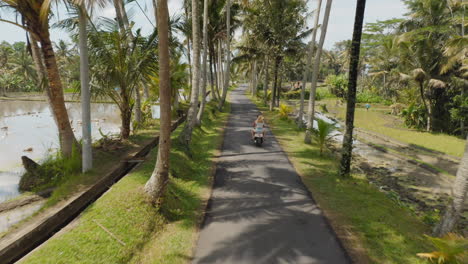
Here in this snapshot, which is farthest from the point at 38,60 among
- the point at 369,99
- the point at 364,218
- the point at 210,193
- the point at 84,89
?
the point at 369,99

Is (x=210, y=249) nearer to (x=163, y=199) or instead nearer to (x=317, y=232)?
(x=163, y=199)

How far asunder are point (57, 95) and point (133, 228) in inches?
201

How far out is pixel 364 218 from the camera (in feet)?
20.4

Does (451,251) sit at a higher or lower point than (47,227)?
higher

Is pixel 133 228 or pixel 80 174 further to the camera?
pixel 80 174

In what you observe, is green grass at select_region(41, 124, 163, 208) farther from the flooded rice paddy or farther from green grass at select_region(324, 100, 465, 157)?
green grass at select_region(324, 100, 465, 157)

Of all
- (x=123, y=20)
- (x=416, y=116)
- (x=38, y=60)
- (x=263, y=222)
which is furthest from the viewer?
(x=416, y=116)

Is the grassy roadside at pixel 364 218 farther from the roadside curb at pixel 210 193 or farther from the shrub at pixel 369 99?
the shrub at pixel 369 99

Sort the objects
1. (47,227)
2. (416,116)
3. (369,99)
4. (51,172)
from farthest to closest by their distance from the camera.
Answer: (369,99) → (416,116) → (51,172) → (47,227)

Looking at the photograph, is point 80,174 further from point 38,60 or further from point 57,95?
point 38,60

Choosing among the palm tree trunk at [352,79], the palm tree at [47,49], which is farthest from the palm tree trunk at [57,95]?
the palm tree trunk at [352,79]

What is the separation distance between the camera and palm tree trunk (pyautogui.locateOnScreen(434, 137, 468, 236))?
199 inches

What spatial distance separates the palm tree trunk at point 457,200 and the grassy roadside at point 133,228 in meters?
5.31

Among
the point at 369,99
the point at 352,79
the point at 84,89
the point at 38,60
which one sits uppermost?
the point at 369,99
